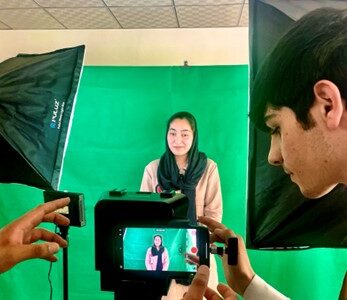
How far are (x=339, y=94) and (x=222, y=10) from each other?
1.57 m

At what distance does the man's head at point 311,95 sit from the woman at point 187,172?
1162 millimetres

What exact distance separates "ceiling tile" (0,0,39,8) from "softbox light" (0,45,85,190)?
1.92 ft

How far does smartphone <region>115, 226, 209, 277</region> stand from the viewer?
780 mm

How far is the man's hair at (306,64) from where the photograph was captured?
2.44 feet

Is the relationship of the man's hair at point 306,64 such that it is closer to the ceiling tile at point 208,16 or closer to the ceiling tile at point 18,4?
the ceiling tile at point 208,16

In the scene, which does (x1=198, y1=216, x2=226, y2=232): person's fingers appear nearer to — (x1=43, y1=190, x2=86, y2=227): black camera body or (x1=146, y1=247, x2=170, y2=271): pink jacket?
(x1=146, y1=247, x2=170, y2=271): pink jacket

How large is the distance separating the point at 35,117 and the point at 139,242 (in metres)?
0.99

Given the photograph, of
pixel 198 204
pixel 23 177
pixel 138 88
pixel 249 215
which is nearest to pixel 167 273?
pixel 249 215

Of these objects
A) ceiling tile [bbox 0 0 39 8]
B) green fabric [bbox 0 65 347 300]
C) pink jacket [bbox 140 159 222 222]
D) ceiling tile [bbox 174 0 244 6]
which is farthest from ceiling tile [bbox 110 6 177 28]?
pink jacket [bbox 140 159 222 222]

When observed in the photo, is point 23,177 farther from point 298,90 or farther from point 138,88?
point 298,90

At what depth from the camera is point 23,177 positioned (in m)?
1.56

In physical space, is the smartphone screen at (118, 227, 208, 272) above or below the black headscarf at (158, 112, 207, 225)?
below

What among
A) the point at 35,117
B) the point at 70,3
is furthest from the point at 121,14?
the point at 35,117

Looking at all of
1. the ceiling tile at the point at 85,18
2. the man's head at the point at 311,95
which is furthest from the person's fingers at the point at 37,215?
the ceiling tile at the point at 85,18
